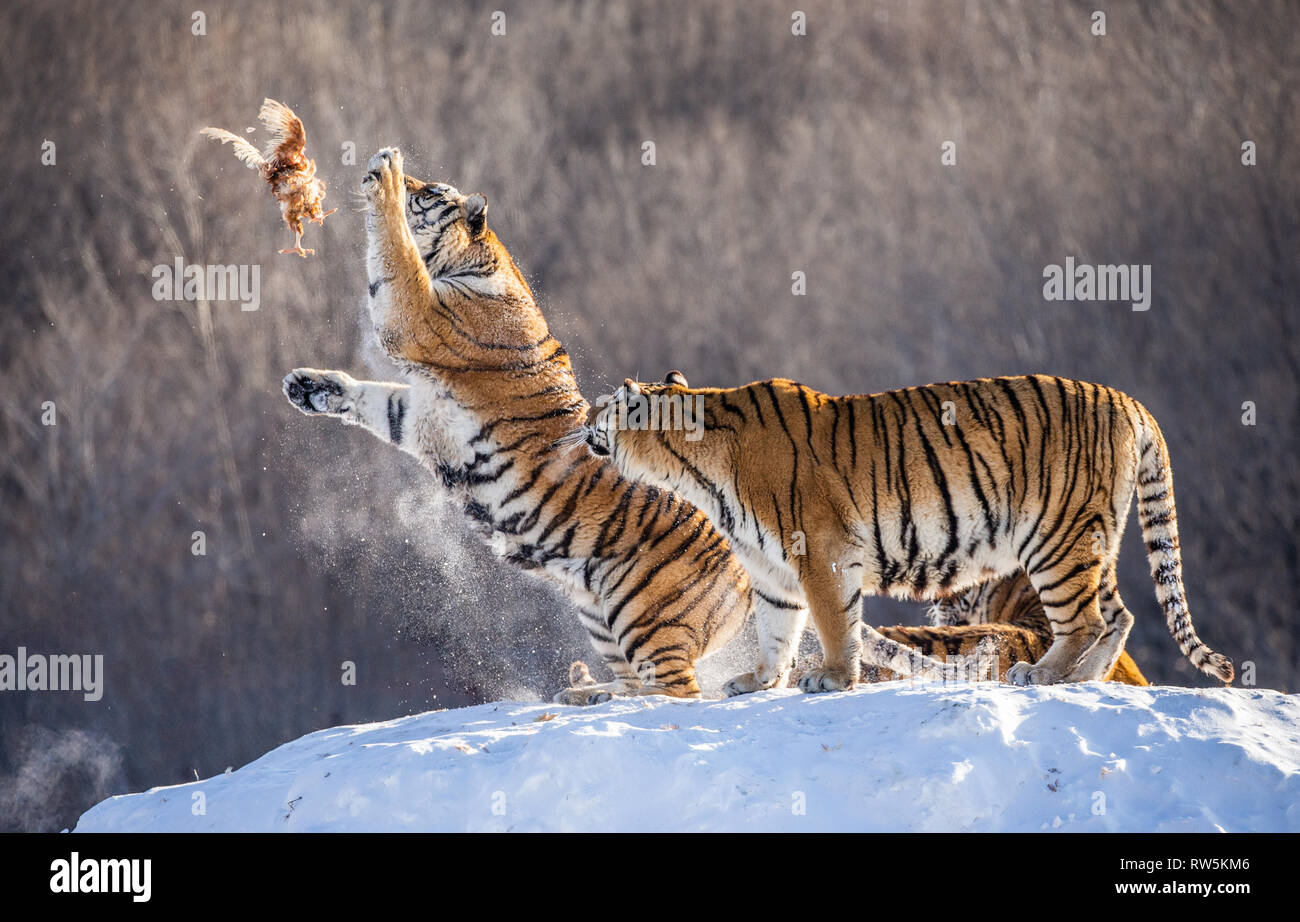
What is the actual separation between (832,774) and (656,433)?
4.97 feet

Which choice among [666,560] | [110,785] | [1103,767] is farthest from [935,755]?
[110,785]

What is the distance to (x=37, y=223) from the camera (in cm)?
1183

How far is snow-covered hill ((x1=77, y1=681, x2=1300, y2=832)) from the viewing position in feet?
11.8

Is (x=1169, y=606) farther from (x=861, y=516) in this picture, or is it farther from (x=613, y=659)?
(x=613, y=659)

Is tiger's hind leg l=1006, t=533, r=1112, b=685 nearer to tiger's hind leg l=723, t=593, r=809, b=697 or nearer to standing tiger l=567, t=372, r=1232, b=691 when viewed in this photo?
standing tiger l=567, t=372, r=1232, b=691

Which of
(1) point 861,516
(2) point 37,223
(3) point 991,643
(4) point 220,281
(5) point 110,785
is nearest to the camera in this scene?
(1) point 861,516

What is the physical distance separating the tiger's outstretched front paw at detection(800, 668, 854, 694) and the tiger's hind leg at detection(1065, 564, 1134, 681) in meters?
0.76

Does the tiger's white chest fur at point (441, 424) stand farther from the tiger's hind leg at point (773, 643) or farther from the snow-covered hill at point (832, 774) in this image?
the snow-covered hill at point (832, 774)

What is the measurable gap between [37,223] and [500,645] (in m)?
5.26

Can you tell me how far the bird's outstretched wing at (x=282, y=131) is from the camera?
5367mm

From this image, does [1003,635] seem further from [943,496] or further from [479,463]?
[479,463]

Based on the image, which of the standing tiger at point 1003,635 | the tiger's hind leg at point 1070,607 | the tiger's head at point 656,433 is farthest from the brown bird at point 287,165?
the tiger's hind leg at point 1070,607

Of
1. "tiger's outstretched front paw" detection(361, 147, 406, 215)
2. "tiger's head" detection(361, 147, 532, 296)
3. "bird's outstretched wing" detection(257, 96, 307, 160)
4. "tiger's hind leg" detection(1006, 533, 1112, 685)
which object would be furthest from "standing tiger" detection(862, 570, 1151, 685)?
"bird's outstretched wing" detection(257, 96, 307, 160)

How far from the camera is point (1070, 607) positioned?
4.64m
